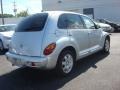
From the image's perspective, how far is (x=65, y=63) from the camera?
681cm

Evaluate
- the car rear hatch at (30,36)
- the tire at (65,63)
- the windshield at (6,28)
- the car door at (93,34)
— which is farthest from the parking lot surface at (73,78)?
the windshield at (6,28)

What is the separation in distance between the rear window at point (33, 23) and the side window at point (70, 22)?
1.55 ft

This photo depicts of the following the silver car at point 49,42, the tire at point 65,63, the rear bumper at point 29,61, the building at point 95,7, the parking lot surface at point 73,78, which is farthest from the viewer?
the building at point 95,7

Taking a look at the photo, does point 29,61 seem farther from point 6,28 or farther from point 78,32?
point 6,28

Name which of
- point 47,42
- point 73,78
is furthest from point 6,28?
point 73,78

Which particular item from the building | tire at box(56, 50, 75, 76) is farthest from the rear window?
the building

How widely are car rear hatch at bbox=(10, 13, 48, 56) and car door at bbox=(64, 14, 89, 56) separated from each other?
83cm

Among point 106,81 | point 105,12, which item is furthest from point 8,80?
point 105,12

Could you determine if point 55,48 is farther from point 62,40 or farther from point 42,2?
point 42,2

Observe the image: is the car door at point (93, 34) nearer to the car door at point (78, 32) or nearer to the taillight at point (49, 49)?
the car door at point (78, 32)

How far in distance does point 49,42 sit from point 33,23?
91cm

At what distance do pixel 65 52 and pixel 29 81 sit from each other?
4.06 feet

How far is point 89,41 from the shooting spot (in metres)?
8.13

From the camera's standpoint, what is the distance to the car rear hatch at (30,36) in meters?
6.38
